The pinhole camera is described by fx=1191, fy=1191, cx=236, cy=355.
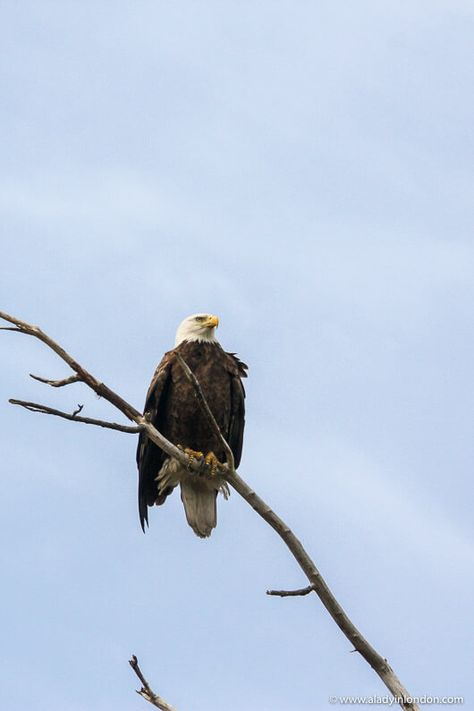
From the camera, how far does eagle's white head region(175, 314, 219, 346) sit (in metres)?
10.3

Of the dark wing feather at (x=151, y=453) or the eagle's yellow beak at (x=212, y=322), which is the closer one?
the dark wing feather at (x=151, y=453)

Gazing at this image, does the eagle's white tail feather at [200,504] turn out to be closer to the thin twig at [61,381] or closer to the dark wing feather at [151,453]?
the dark wing feather at [151,453]

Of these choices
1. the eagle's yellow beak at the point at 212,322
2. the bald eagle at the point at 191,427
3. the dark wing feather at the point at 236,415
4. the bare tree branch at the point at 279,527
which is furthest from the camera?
the eagle's yellow beak at the point at 212,322

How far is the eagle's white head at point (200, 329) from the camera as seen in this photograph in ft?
33.8

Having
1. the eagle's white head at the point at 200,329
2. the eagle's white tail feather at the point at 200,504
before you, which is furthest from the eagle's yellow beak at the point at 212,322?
the eagle's white tail feather at the point at 200,504

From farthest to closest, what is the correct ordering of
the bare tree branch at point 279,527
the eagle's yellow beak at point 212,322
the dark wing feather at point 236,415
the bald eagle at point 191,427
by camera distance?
the eagle's yellow beak at point 212,322 → the dark wing feather at point 236,415 → the bald eagle at point 191,427 → the bare tree branch at point 279,527

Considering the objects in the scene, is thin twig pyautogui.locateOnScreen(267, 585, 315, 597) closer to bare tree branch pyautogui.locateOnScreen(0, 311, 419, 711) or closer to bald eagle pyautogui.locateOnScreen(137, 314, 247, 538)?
bare tree branch pyautogui.locateOnScreen(0, 311, 419, 711)

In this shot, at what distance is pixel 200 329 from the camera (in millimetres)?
10320

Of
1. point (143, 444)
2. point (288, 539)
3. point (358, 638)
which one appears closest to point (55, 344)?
point (288, 539)

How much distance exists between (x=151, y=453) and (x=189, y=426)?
391 millimetres

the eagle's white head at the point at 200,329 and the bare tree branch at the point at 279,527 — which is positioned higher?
the eagle's white head at the point at 200,329

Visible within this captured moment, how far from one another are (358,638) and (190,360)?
478cm

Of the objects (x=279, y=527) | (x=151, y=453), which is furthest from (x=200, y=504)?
(x=279, y=527)

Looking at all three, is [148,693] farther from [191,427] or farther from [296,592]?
[191,427]
